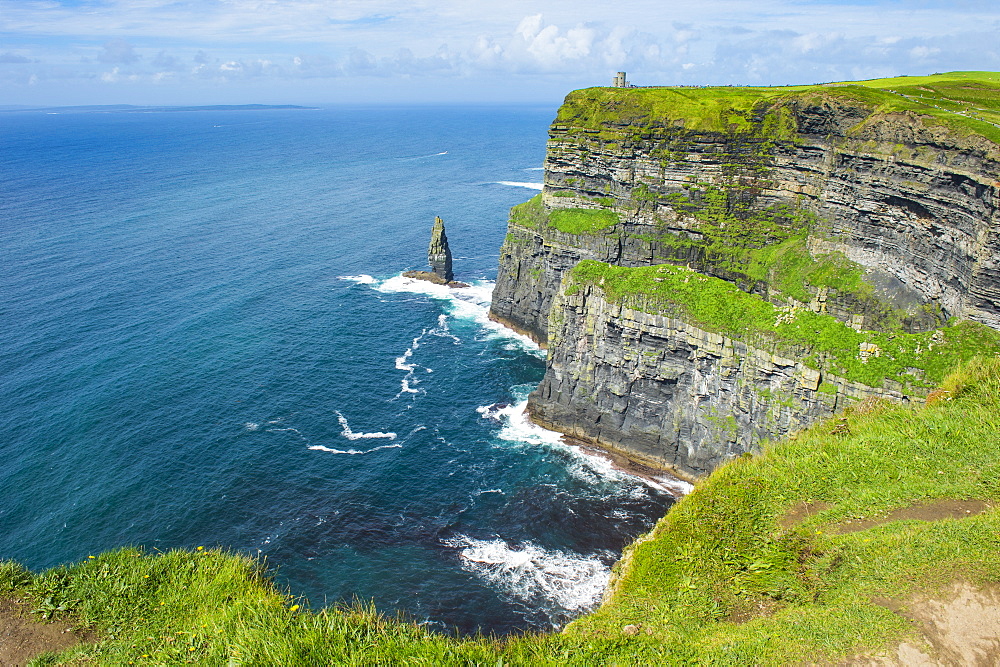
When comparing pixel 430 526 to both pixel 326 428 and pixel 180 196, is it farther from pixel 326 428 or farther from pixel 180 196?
pixel 180 196

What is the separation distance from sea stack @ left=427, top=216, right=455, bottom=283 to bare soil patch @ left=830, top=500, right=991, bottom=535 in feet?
262

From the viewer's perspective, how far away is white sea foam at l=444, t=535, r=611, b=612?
4084cm

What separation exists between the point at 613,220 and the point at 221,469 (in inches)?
1915

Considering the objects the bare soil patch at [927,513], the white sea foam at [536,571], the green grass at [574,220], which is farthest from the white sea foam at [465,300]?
the bare soil patch at [927,513]

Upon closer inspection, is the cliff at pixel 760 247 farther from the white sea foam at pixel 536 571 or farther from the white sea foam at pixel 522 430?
the white sea foam at pixel 536 571

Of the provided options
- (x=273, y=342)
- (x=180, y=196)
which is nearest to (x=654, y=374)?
(x=273, y=342)

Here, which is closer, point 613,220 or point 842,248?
point 842,248

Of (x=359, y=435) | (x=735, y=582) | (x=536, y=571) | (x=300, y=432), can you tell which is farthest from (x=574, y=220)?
(x=735, y=582)

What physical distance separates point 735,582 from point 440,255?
267 feet

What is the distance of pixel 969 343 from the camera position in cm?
4072

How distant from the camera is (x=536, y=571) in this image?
43.3 metres

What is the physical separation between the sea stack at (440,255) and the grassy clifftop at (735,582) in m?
74.8

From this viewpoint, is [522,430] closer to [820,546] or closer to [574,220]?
[574,220]

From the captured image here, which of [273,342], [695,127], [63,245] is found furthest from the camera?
[63,245]
